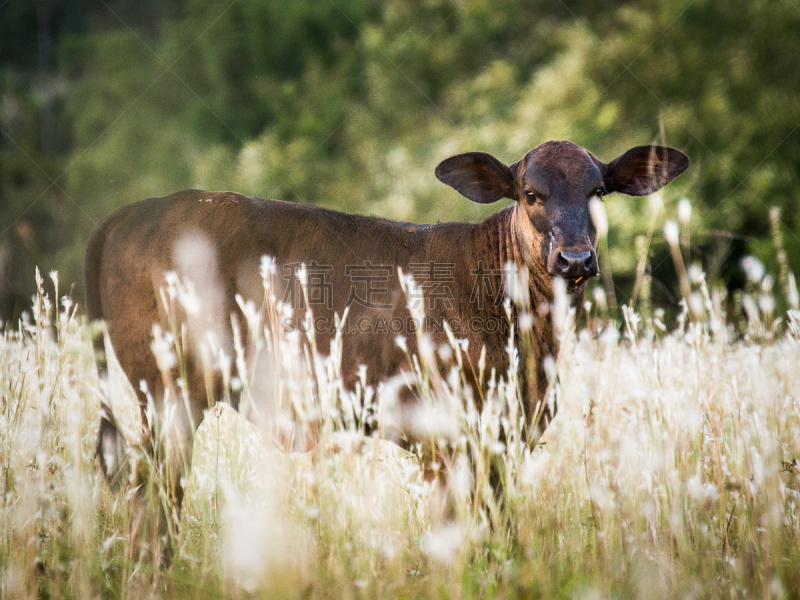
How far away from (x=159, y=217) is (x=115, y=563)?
6.32 ft

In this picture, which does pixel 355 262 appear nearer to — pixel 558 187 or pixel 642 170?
pixel 558 187

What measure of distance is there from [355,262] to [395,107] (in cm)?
1268

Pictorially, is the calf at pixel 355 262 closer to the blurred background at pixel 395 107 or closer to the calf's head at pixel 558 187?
the calf's head at pixel 558 187

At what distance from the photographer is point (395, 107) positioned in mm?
15820

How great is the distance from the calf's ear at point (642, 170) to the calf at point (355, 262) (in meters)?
0.01

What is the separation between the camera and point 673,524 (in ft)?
7.40

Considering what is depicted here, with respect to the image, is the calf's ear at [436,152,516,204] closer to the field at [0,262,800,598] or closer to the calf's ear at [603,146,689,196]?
the calf's ear at [603,146,689,196]

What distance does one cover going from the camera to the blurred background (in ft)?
37.3

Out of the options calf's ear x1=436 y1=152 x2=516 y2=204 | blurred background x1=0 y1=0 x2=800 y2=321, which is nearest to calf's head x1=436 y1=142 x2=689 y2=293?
calf's ear x1=436 y1=152 x2=516 y2=204

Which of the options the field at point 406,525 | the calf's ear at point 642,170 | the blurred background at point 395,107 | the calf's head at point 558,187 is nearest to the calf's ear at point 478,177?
the calf's head at point 558,187

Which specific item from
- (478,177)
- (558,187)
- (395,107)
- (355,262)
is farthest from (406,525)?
(395,107)

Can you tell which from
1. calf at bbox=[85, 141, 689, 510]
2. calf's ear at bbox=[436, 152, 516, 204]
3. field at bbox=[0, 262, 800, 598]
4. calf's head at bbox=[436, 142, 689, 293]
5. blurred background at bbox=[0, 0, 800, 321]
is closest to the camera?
field at bbox=[0, 262, 800, 598]

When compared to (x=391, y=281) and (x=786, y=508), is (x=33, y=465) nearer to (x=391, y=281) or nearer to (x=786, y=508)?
(x=391, y=281)

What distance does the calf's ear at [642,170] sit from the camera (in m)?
4.07
